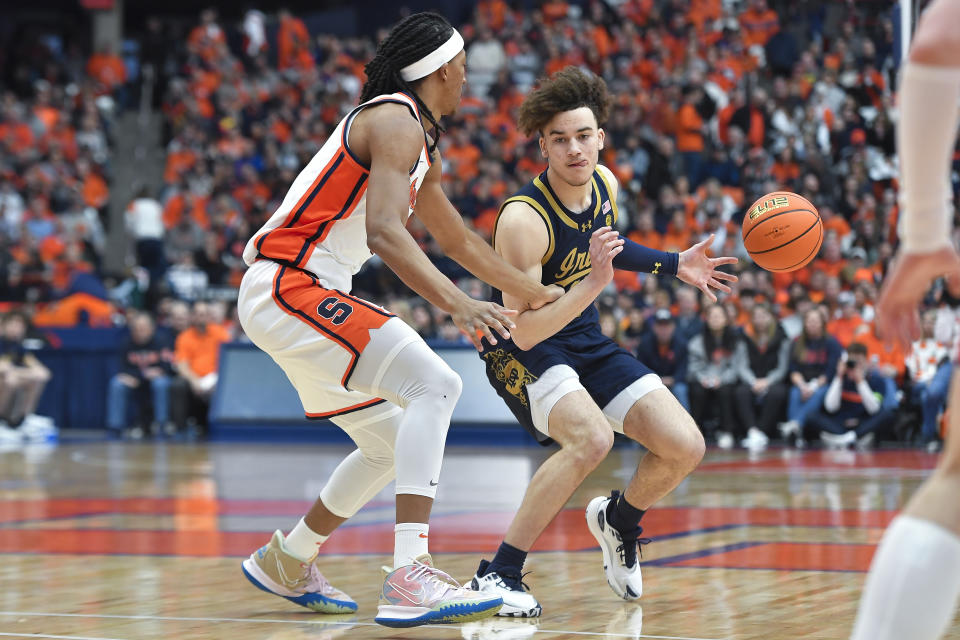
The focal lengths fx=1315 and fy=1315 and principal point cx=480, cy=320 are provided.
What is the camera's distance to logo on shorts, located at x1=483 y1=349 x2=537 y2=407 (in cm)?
510

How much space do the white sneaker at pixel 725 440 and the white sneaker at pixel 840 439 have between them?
0.95 metres

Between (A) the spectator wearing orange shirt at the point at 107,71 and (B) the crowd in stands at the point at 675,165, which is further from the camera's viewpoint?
(A) the spectator wearing orange shirt at the point at 107,71

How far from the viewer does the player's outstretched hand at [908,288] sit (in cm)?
262

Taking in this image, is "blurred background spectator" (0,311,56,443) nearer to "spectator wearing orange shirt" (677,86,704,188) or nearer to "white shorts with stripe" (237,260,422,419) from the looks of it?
"spectator wearing orange shirt" (677,86,704,188)

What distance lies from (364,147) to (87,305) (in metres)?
14.1

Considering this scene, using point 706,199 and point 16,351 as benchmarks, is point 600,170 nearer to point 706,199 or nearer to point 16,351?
point 706,199

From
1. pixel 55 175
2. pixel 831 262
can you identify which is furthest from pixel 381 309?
pixel 55 175

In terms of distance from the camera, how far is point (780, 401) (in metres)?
13.7

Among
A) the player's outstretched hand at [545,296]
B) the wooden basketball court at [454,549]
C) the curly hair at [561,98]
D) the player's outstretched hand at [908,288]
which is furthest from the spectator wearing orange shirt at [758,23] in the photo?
the player's outstretched hand at [908,288]

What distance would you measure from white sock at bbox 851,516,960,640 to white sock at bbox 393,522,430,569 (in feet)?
6.90

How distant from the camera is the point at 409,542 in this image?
14.2 ft

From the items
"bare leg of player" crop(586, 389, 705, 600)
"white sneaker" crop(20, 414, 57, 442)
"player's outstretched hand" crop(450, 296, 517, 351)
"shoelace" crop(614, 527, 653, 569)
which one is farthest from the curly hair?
"white sneaker" crop(20, 414, 57, 442)

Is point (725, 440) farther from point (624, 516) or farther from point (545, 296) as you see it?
point (545, 296)

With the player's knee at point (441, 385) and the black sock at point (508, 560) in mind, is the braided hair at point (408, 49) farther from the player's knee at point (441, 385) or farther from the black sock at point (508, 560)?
the black sock at point (508, 560)
